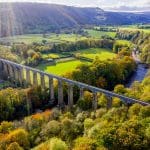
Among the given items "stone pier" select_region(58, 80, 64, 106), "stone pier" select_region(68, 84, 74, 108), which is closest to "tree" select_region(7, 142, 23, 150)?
"stone pier" select_region(68, 84, 74, 108)

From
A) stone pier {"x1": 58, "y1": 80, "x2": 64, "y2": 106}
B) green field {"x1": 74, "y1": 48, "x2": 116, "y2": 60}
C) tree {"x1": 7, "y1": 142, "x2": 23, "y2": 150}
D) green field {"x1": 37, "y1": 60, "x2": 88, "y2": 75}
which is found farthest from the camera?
green field {"x1": 74, "y1": 48, "x2": 116, "y2": 60}

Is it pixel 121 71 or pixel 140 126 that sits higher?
pixel 140 126

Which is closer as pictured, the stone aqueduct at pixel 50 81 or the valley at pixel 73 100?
the valley at pixel 73 100

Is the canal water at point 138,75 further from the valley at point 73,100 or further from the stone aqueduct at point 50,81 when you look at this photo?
the stone aqueduct at point 50,81

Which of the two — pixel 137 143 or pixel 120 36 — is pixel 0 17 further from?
pixel 137 143

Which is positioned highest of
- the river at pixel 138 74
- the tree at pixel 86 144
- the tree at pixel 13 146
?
the tree at pixel 86 144

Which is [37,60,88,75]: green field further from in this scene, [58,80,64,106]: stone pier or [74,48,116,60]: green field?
[58,80,64,106]: stone pier

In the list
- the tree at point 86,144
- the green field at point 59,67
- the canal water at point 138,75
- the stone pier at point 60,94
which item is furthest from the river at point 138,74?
the tree at point 86,144

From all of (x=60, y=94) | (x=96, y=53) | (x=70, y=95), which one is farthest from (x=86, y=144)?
(x=96, y=53)

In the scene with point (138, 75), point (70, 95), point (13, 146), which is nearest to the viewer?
point (13, 146)

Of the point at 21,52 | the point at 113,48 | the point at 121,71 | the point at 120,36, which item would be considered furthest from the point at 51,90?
the point at 120,36

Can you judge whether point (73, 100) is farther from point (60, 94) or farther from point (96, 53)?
point (96, 53)
